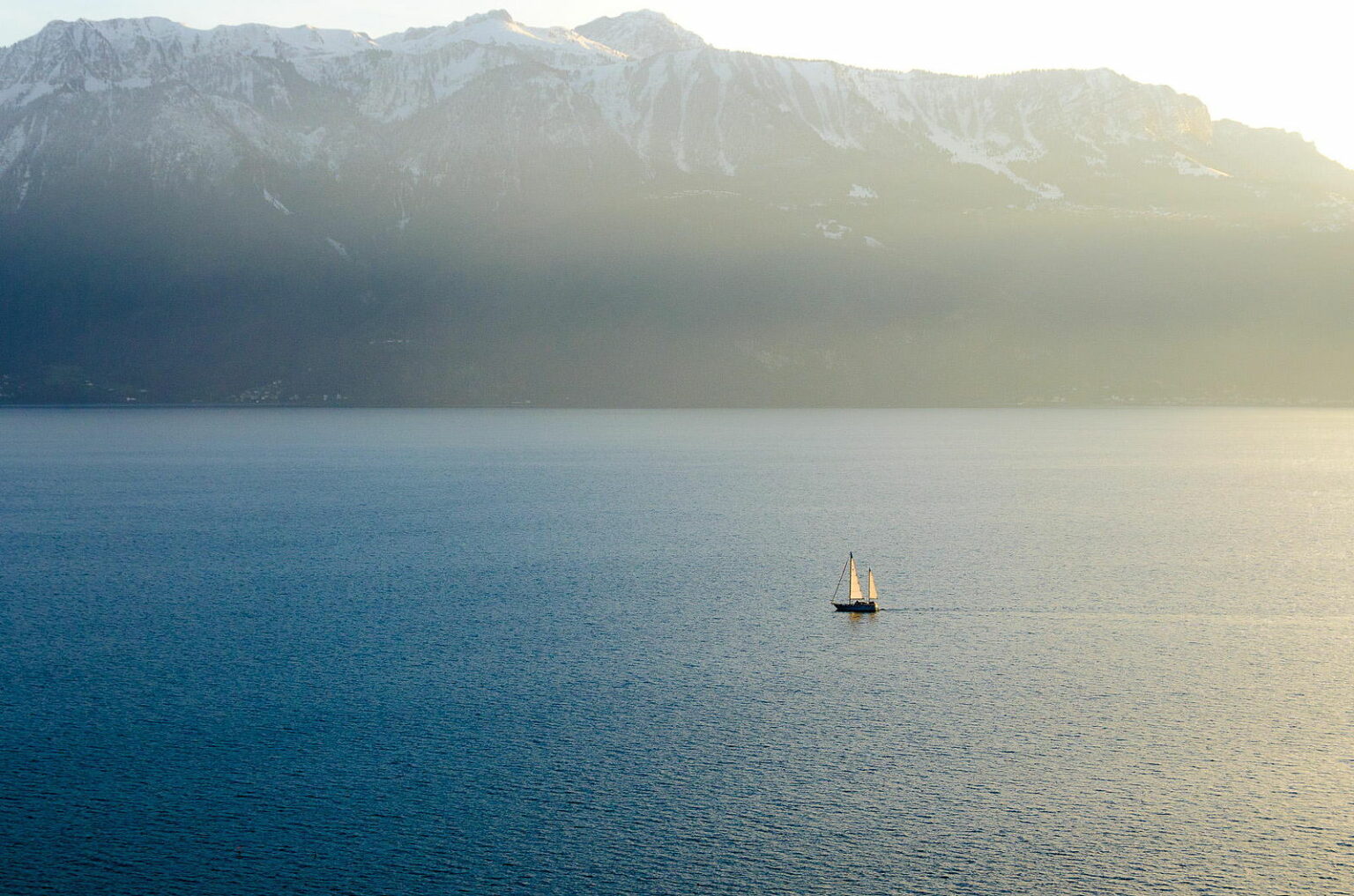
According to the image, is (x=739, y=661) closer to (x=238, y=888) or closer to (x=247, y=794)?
→ (x=247, y=794)

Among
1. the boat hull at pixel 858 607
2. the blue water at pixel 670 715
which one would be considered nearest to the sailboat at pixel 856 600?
the boat hull at pixel 858 607

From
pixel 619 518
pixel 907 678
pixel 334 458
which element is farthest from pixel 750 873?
pixel 334 458

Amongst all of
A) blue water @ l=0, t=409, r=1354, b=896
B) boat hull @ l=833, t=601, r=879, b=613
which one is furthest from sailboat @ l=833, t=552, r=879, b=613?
blue water @ l=0, t=409, r=1354, b=896

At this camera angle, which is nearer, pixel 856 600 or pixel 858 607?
pixel 858 607

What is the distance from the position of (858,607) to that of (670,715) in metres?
23.3

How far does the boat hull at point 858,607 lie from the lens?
6806 cm

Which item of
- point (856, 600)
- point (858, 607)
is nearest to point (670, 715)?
point (858, 607)

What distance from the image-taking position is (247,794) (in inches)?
1529

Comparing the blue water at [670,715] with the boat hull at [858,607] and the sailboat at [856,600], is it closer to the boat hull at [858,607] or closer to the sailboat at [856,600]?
the boat hull at [858,607]

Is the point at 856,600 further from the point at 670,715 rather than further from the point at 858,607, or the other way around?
the point at 670,715

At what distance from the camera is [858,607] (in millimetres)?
68375

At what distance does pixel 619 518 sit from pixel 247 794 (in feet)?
244

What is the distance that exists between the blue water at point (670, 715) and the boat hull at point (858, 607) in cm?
131

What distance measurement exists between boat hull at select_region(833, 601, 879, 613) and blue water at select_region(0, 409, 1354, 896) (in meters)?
1.31
